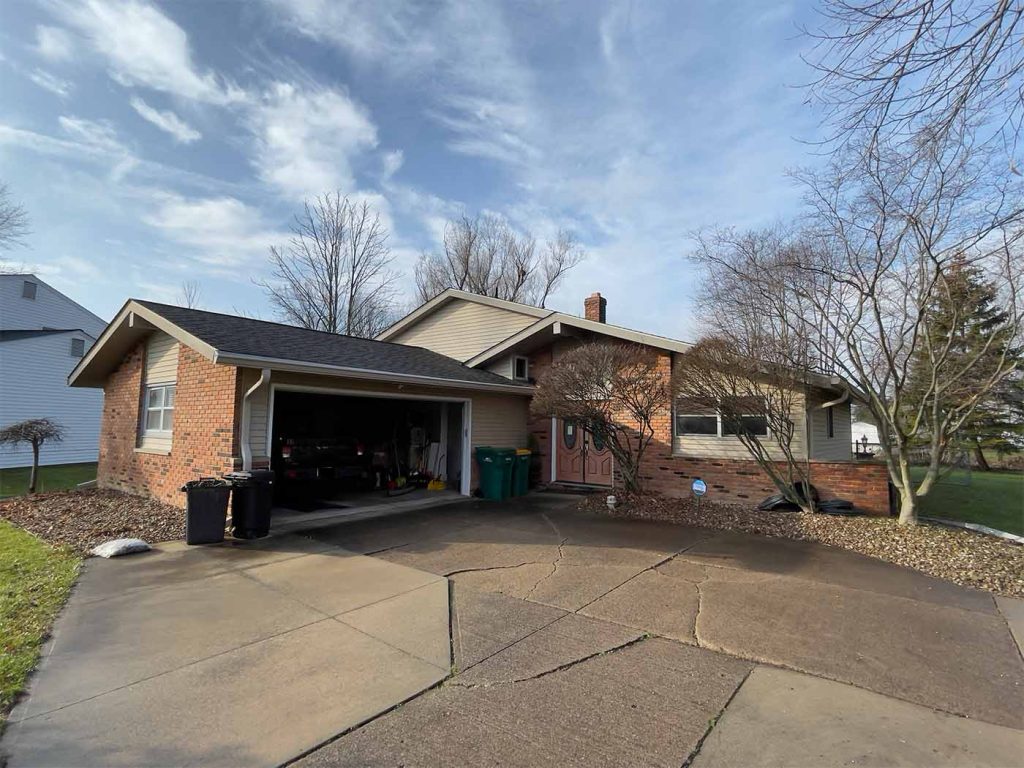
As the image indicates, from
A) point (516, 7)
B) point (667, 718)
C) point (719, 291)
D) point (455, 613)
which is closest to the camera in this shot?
point (667, 718)

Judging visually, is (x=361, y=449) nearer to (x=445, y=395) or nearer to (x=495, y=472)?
(x=445, y=395)

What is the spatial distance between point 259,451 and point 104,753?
5.56 meters

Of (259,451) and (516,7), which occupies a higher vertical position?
(516,7)

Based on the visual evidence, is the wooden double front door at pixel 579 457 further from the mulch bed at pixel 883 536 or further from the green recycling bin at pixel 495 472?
the mulch bed at pixel 883 536

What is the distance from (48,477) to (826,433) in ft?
73.4

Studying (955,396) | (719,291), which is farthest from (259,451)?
(955,396)

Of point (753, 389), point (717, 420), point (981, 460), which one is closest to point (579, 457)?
point (717, 420)

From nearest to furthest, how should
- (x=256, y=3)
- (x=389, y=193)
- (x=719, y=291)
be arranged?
(x=256, y=3), (x=719, y=291), (x=389, y=193)

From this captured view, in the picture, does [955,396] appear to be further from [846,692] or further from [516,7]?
[516,7]

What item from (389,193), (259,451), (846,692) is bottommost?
(846,692)

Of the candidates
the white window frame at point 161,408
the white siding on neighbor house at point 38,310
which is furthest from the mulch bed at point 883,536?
the white siding on neighbor house at point 38,310

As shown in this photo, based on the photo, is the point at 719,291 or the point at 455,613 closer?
the point at 455,613

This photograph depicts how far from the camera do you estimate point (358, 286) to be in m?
26.7

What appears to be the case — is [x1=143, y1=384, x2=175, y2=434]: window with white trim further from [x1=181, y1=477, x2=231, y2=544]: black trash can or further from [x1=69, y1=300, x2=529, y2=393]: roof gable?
[x1=181, y1=477, x2=231, y2=544]: black trash can
